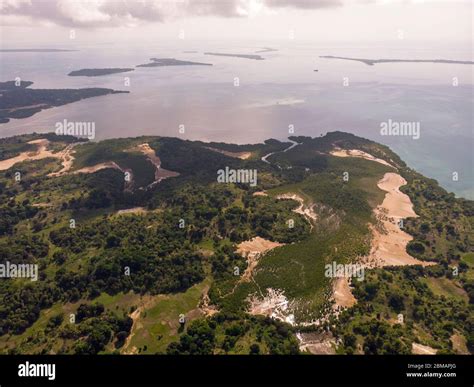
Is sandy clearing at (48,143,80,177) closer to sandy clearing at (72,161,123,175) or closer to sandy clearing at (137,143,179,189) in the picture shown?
sandy clearing at (72,161,123,175)

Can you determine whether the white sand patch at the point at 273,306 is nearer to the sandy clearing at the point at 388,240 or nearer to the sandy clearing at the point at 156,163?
the sandy clearing at the point at 388,240

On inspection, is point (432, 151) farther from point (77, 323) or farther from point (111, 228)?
point (77, 323)

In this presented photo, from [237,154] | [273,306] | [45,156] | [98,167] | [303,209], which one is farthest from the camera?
[237,154]

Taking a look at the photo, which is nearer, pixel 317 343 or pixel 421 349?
pixel 421 349

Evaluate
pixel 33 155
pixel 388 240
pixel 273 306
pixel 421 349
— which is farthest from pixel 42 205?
pixel 421 349

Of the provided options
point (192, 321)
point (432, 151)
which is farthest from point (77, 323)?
point (432, 151)

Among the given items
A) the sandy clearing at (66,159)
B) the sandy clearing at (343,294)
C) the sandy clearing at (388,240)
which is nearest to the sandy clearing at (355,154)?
the sandy clearing at (388,240)

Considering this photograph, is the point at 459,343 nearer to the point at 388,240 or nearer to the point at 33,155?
the point at 388,240
